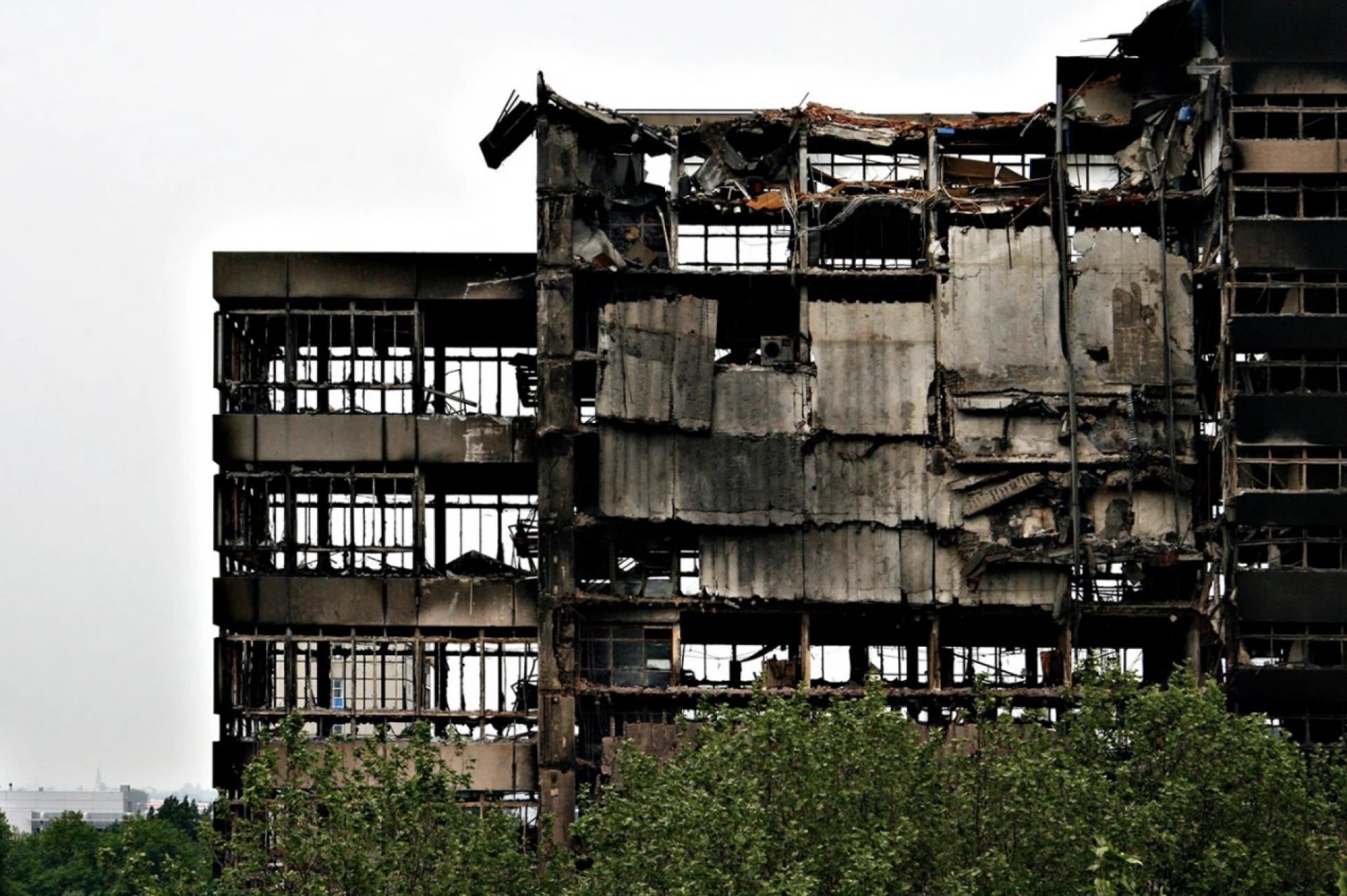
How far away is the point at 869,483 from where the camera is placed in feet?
184

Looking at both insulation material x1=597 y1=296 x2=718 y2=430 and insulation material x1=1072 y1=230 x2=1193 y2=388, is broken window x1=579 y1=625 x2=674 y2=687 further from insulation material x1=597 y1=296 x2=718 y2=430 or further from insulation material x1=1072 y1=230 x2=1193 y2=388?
insulation material x1=1072 y1=230 x2=1193 y2=388

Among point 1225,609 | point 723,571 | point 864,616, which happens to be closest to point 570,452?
point 723,571

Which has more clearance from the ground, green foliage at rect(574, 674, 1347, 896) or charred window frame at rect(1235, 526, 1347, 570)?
charred window frame at rect(1235, 526, 1347, 570)

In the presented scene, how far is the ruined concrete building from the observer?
54.9 m

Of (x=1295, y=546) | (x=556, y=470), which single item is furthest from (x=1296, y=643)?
Result: (x=556, y=470)

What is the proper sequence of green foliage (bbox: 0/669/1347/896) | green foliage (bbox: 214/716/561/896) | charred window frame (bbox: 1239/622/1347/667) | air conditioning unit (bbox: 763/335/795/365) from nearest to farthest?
green foliage (bbox: 0/669/1347/896) < green foliage (bbox: 214/716/561/896) < charred window frame (bbox: 1239/622/1347/667) < air conditioning unit (bbox: 763/335/795/365)

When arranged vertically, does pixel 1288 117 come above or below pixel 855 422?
above

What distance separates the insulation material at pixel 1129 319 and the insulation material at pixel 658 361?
31.3ft

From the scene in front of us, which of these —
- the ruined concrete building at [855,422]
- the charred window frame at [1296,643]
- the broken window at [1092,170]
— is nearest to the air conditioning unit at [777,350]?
the ruined concrete building at [855,422]

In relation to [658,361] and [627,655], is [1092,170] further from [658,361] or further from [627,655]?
[627,655]

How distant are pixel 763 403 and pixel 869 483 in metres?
3.42

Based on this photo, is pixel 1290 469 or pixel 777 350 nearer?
pixel 1290 469

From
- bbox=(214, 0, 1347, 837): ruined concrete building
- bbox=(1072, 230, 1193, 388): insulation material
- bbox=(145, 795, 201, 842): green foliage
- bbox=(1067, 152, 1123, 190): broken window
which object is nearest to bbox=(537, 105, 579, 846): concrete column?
bbox=(214, 0, 1347, 837): ruined concrete building

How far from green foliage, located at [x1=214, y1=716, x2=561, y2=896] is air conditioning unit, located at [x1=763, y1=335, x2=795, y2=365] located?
14.4m
